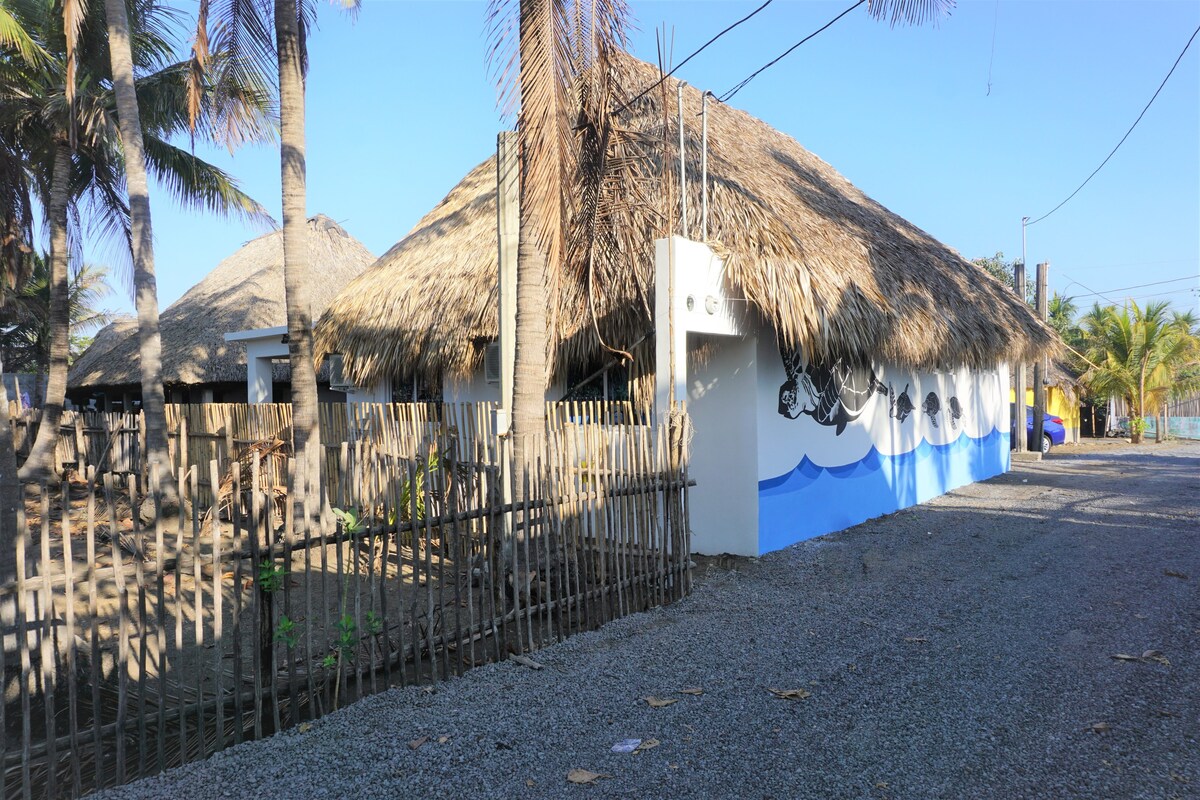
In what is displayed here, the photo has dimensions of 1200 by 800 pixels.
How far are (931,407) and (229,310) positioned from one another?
1655 centimetres

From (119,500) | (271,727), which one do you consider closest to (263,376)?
(119,500)

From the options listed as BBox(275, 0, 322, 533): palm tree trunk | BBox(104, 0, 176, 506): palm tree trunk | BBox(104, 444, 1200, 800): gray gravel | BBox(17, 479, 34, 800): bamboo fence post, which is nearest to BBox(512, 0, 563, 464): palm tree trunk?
BBox(104, 444, 1200, 800): gray gravel

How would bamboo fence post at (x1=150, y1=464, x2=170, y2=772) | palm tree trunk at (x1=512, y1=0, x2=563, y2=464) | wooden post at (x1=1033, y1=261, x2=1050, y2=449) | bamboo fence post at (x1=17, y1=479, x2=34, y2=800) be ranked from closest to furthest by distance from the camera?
bamboo fence post at (x1=17, y1=479, x2=34, y2=800), bamboo fence post at (x1=150, y1=464, x2=170, y2=772), palm tree trunk at (x1=512, y1=0, x2=563, y2=464), wooden post at (x1=1033, y1=261, x2=1050, y2=449)

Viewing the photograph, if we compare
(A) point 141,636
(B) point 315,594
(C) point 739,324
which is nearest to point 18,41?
(B) point 315,594

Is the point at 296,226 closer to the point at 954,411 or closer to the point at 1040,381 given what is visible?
the point at 954,411

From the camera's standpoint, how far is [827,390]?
923 centimetres

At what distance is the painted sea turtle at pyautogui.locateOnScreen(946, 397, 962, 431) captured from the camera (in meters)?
13.0

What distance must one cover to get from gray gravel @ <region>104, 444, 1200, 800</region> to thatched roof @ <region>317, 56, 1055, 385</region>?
277cm

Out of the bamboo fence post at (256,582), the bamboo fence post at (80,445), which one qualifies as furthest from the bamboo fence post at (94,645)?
the bamboo fence post at (80,445)

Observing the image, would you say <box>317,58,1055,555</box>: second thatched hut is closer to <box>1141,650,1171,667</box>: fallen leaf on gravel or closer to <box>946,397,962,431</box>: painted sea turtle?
<box>946,397,962,431</box>: painted sea turtle

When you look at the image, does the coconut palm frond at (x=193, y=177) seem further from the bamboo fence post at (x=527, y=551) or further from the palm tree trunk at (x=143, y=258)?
the bamboo fence post at (x=527, y=551)

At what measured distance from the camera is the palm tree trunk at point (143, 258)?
857 centimetres

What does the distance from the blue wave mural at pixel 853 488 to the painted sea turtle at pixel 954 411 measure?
0.32 meters

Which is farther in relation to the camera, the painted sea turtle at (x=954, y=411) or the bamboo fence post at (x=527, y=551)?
the painted sea turtle at (x=954, y=411)
